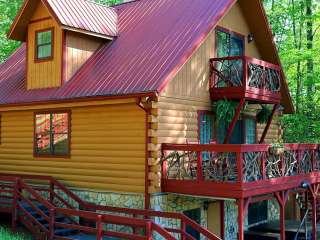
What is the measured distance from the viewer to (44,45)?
16.7m

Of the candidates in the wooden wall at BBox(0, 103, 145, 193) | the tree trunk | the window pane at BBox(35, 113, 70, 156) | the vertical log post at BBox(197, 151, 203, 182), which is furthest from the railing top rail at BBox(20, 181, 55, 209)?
the tree trunk

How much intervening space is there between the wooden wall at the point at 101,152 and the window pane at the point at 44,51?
6.69ft

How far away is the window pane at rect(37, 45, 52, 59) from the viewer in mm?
16484

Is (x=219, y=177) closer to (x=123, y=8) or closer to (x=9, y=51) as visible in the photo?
(x=123, y=8)

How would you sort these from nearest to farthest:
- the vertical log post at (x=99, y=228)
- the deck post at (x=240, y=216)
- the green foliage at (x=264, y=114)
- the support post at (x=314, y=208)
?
the vertical log post at (x=99, y=228) < the deck post at (x=240, y=216) < the support post at (x=314, y=208) < the green foliage at (x=264, y=114)

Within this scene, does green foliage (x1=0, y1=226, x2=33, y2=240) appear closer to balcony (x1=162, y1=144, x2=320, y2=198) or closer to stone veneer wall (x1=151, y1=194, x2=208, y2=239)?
stone veneer wall (x1=151, y1=194, x2=208, y2=239)

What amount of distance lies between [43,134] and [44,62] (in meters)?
2.47

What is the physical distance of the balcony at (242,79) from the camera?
47.7ft

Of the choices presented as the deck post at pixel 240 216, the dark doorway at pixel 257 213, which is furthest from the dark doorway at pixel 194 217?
the dark doorway at pixel 257 213

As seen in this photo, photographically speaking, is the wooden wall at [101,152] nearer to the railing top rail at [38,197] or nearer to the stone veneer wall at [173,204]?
the stone veneer wall at [173,204]

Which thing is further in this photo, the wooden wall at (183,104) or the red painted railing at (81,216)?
the wooden wall at (183,104)

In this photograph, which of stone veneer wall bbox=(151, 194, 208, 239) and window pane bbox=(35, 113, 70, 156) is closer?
stone veneer wall bbox=(151, 194, 208, 239)

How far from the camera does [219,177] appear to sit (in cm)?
1256

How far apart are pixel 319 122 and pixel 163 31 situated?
1259 centimetres
